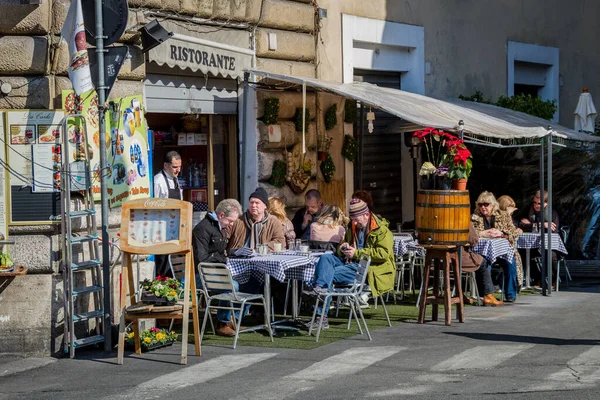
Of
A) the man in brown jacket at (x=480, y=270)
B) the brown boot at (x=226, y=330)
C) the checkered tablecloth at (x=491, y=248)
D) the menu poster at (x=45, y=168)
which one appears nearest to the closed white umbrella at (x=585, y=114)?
the checkered tablecloth at (x=491, y=248)

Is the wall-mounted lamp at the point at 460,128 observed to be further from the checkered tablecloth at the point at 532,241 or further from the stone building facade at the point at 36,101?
the stone building facade at the point at 36,101

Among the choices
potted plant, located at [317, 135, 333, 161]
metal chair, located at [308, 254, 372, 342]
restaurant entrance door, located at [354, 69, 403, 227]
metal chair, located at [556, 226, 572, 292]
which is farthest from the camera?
restaurant entrance door, located at [354, 69, 403, 227]

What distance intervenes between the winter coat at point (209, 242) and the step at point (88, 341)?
1.34 meters

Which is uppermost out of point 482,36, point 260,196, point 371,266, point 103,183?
point 482,36

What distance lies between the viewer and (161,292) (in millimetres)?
9711

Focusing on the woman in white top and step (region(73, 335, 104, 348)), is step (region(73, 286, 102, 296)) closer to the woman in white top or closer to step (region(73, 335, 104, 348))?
step (region(73, 335, 104, 348))

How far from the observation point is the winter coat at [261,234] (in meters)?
11.7

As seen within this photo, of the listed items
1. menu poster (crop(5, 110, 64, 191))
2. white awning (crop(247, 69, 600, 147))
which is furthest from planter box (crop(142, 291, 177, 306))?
white awning (crop(247, 69, 600, 147))

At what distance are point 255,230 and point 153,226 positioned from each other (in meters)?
2.08

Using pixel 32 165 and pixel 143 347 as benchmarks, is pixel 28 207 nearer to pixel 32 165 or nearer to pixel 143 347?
pixel 32 165

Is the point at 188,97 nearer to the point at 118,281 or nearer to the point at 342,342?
the point at 118,281

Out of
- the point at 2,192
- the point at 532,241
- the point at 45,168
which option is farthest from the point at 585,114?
the point at 2,192

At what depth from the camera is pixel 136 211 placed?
389 inches

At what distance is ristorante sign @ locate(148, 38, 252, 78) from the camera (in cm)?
1202
